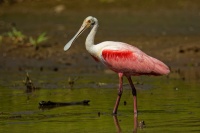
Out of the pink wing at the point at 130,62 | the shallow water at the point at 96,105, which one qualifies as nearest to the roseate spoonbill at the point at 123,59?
the pink wing at the point at 130,62

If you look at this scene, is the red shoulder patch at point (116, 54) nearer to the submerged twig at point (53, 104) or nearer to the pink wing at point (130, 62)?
the pink wing at point (130, 62)

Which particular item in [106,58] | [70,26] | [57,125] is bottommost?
[57,125]

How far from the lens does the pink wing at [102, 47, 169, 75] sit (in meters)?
13.9

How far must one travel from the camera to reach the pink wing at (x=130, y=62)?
548 inches

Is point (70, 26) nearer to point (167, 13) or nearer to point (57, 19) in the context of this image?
point (57, 19)

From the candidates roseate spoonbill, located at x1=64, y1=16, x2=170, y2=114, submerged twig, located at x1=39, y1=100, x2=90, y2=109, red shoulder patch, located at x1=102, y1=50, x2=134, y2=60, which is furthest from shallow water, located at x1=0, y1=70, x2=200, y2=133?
red shoulder patch, located at x1=102, y1=50, x2=134, y2=60

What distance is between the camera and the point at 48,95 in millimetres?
16000

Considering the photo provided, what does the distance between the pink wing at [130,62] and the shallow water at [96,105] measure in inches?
22.3

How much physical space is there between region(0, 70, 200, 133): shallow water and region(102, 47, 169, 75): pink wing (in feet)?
1.86

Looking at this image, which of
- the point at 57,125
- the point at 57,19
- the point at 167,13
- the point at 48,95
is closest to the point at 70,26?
the point at 57,19

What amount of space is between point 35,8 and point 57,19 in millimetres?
1254

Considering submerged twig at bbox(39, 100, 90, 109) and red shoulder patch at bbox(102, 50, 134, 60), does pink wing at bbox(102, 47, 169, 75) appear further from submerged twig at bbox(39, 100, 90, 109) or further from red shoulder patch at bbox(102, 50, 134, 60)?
submerged twig at bbox(39, 100, 90, 109)

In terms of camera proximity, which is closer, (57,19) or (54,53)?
(54,53)

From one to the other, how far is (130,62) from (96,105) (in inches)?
33.8
